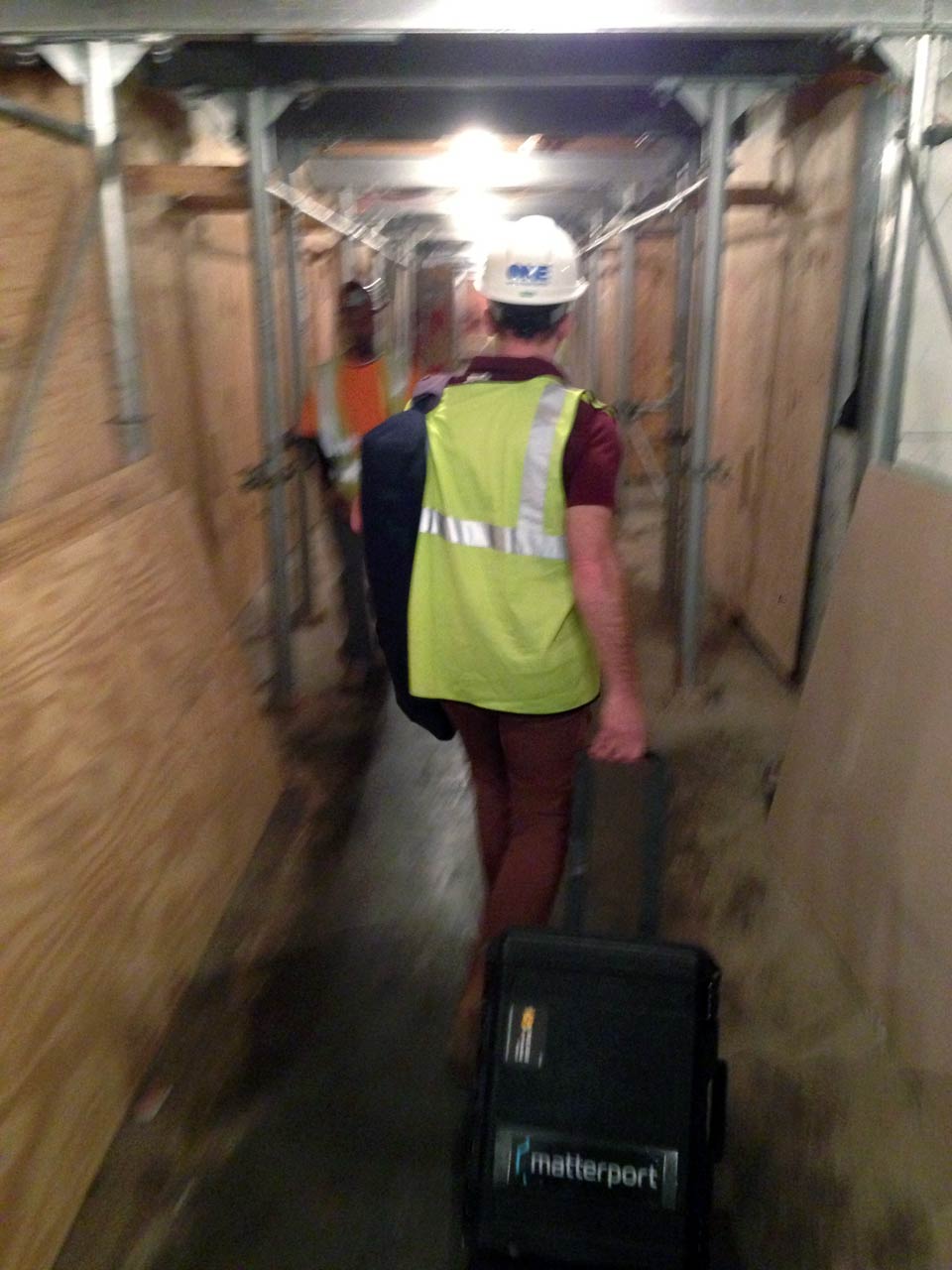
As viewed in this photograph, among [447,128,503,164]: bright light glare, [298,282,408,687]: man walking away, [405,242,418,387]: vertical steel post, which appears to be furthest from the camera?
[405,242,418,387]: vertical steel post

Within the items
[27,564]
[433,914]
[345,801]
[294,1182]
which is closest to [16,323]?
[27,564]

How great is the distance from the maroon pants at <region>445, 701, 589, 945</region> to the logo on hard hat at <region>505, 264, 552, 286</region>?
765 mm

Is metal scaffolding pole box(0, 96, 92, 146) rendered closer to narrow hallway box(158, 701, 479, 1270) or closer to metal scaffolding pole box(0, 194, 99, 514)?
metal scaffolding pole box(0, 194, 99, 514)

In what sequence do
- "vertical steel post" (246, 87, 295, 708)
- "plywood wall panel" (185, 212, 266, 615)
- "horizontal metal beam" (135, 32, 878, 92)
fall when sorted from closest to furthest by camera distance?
"horizontal metal beam" (135, 32, 878, 92), "vertical steel post" (246, 87, 295, 708), "plywood wall panel" (185, 212, 266, 615)

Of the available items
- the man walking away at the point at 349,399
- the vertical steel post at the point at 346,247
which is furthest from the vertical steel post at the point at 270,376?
the vertical steel post at the point at 346,247

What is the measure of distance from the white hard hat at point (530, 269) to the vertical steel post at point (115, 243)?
1406 millimetres

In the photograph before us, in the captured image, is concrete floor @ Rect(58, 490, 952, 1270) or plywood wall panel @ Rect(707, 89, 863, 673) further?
plywood wall panel @ Rect(707, 89, 863, 673)

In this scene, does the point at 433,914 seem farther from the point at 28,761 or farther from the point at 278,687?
the point at 278,687

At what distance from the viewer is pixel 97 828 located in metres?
1.76

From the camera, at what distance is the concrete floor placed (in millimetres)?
1559

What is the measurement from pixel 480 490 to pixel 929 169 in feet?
5.69

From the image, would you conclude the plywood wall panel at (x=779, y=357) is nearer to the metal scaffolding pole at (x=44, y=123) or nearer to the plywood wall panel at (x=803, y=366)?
the plywood wall panel at (x=803, y=366)

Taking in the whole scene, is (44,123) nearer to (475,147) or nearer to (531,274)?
(531,274)

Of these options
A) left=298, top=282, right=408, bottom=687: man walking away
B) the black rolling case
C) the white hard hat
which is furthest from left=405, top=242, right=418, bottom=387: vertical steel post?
the black rolling case
